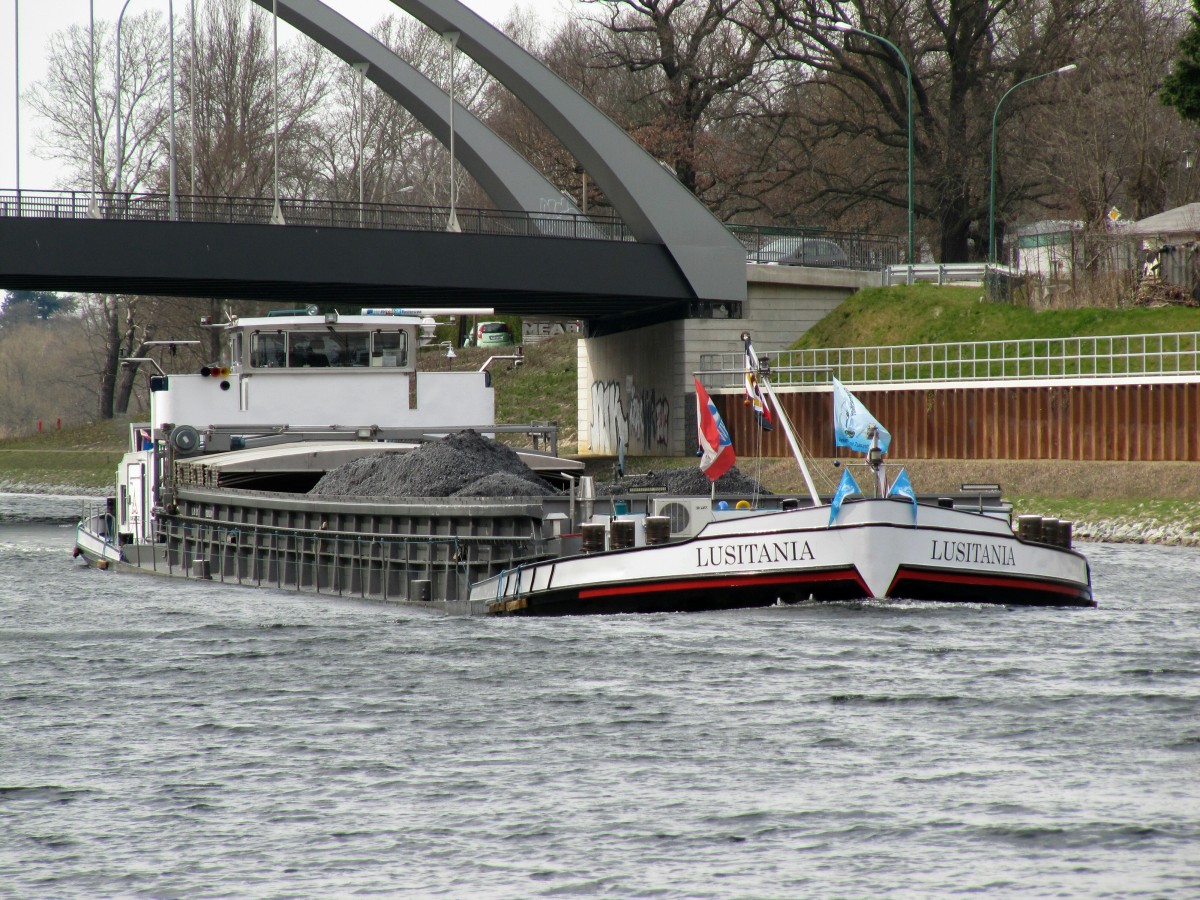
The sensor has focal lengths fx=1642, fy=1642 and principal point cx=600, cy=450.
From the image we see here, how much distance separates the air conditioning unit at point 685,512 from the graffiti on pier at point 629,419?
35.0 m

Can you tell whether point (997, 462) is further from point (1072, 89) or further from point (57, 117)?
point (57, 117)

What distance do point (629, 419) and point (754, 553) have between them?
1764 inches

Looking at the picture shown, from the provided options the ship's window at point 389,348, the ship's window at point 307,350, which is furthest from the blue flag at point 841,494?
the ship's window at point 307,350

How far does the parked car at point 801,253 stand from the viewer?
64.6 m

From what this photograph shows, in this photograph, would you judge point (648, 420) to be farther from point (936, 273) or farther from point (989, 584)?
point (989, 584)

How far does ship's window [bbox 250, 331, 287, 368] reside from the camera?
33.9 metres

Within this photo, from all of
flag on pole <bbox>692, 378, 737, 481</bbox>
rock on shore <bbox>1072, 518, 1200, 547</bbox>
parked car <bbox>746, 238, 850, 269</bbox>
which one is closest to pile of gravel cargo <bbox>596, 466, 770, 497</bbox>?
flag on pole <bbox>692, 378, 737, 481</bbox>

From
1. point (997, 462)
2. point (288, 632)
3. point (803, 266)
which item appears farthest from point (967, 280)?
point (288, 632)

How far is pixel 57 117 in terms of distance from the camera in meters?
83.4

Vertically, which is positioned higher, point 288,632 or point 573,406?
point 573,406

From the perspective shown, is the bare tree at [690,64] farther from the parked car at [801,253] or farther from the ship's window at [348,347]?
the ship's window at [348,347]

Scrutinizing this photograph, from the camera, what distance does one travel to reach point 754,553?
22.5 meters

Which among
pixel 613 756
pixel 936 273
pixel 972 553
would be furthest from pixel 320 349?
pixel 936 273

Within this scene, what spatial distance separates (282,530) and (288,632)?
5000mm
